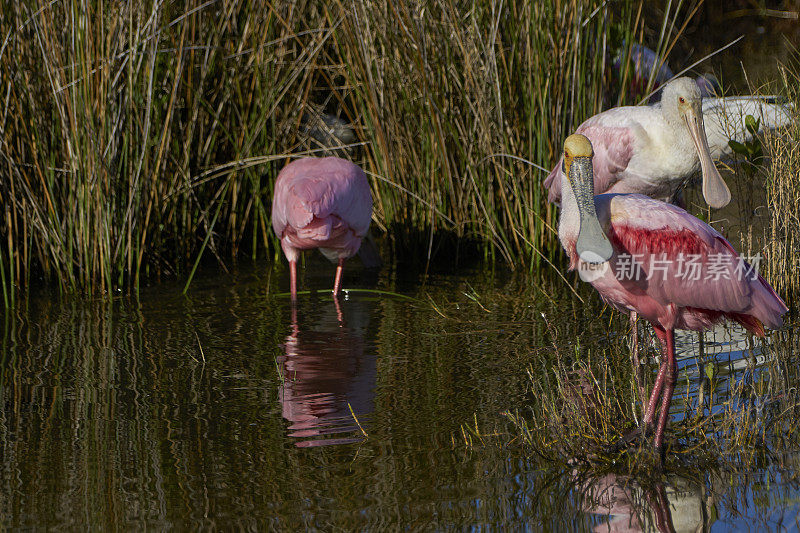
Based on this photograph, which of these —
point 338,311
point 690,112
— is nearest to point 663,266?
point 690,112

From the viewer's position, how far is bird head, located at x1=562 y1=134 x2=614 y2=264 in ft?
10.9

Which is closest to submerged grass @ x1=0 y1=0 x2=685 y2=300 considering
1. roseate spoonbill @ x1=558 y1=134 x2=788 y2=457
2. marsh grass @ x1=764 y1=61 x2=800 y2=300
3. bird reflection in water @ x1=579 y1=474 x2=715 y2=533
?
marsh grass @ x1=764 y1=61 x2=800 y2=300

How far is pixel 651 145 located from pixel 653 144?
1 cm

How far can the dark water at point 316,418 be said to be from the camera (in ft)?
9.84

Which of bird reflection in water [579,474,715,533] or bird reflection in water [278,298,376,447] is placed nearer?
bird reflection in water [579,474,715,533]

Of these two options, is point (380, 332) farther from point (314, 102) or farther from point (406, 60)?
point (314, 102)

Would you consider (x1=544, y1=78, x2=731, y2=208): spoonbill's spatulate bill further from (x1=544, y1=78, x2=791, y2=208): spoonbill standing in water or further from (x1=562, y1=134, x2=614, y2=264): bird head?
(x1=562, y1=134, x2=614, y2=264): bird head

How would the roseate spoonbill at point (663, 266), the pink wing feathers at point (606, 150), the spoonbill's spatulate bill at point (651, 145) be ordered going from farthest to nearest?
the pink wing feathers at point (606, 150) → the spoonbill's spatulate bill at point (651, 145) → the roseate spoonbill at point (663, 266)

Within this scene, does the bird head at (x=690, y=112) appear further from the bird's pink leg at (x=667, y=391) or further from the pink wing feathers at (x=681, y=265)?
the bird's pink leg at (x=667, y=391)

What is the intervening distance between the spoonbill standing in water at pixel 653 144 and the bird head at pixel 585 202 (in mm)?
1526

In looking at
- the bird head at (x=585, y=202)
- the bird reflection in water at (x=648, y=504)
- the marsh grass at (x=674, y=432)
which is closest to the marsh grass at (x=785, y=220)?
the marsh grass at (x=674, y=432)

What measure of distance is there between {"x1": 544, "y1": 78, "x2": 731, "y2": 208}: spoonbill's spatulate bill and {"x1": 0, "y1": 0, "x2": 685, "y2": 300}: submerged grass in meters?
0.41

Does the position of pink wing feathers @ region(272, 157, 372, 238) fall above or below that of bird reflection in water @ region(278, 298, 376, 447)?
above

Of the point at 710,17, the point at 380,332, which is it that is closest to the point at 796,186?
the point at 380,332
